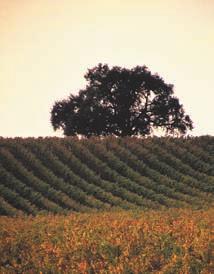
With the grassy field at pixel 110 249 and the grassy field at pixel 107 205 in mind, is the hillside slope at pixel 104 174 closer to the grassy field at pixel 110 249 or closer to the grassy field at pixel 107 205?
the grassy field at pixel 107 205

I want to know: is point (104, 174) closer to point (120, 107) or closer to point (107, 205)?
point (107, 205)

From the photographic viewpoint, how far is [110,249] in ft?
38.2

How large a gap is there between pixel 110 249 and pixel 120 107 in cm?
5256

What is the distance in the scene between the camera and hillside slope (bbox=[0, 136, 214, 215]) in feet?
90.9

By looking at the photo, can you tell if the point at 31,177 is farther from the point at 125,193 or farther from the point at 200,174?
the point at 200,174

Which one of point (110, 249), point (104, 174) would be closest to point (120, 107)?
point (104, 174)

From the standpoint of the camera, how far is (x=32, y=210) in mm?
26438

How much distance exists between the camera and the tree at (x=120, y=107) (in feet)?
207

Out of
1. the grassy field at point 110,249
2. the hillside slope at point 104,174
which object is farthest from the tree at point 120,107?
the grassy field at point 110,249

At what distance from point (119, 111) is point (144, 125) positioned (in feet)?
9.69

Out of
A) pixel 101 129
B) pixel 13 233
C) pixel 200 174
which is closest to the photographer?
pixel 13 233

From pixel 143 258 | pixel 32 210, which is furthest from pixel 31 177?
pixel 143 258

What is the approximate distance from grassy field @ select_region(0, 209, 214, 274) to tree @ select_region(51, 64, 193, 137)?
48.3 metres

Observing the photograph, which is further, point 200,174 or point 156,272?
point 200,174
